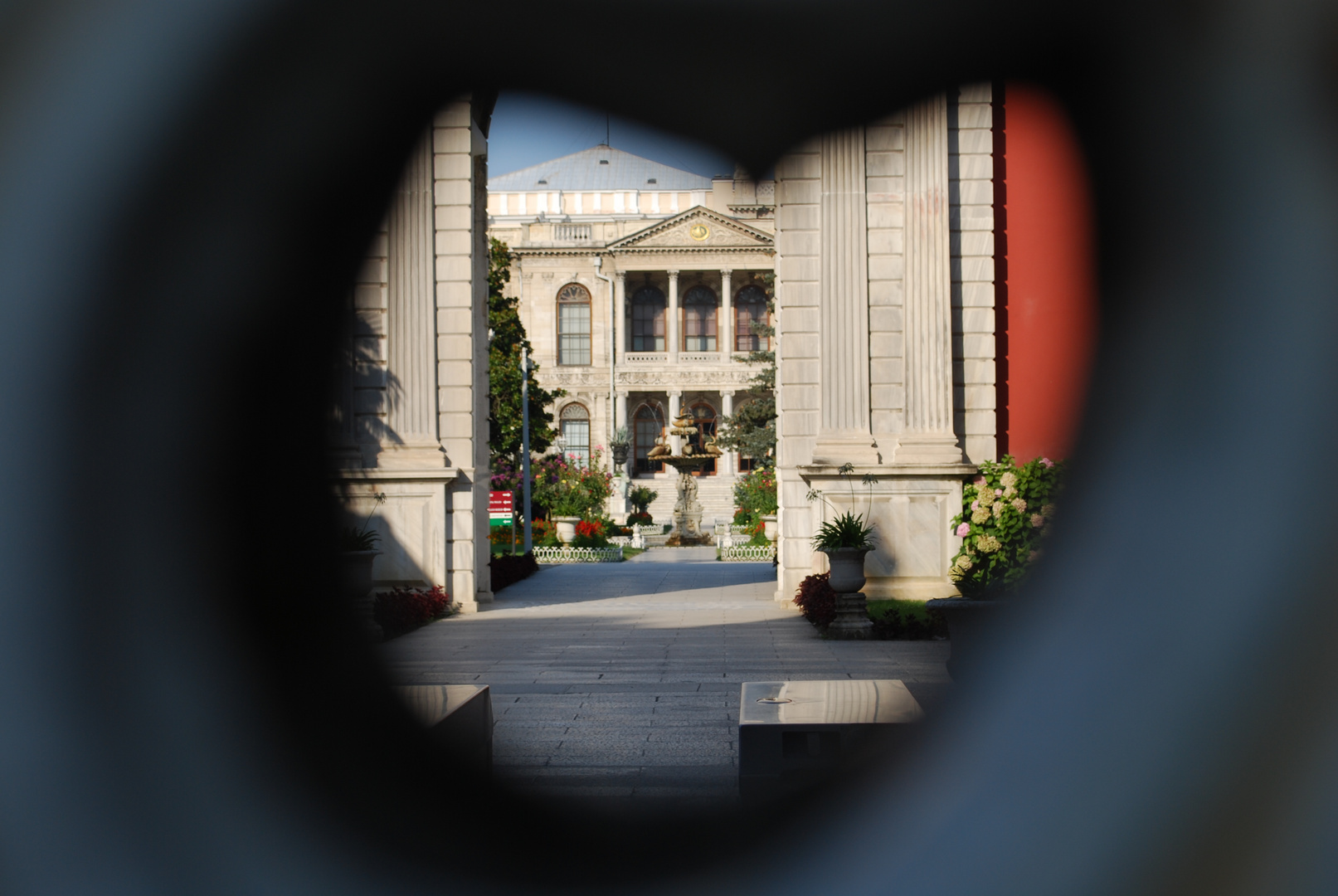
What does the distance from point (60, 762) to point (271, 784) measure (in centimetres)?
29

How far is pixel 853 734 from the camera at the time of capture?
9.86ft

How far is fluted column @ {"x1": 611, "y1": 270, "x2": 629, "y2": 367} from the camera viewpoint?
188 feet

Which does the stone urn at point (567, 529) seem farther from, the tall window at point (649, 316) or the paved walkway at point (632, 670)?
the tall window at point (649, 316)

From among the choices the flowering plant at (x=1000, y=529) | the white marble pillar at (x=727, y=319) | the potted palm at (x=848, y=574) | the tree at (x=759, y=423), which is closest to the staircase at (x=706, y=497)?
the tree at (x=759, y=423)

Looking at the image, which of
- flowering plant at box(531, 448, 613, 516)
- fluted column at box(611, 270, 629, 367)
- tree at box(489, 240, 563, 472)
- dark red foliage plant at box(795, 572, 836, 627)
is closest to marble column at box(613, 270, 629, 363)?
fluted column at box(611, 270, 629, 367)

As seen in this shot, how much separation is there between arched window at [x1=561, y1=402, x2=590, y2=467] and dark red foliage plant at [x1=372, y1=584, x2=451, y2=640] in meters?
45.1

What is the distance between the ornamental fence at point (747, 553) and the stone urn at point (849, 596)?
40.1 feet

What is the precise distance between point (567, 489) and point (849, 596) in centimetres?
2043

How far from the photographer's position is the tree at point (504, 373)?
82.1ft

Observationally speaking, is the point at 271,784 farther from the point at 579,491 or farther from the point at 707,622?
→ the point at 579,491

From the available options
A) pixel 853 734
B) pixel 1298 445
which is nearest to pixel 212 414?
pixel 1298 445

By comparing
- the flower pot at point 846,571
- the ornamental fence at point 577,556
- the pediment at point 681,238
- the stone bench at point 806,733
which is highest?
the pediment at point 681,238

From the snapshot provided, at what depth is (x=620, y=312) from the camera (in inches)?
2265

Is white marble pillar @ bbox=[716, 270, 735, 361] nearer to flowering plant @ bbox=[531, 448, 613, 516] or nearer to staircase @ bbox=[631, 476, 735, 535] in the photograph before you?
staircase @ bbox=[631, 476, 735, 535]
